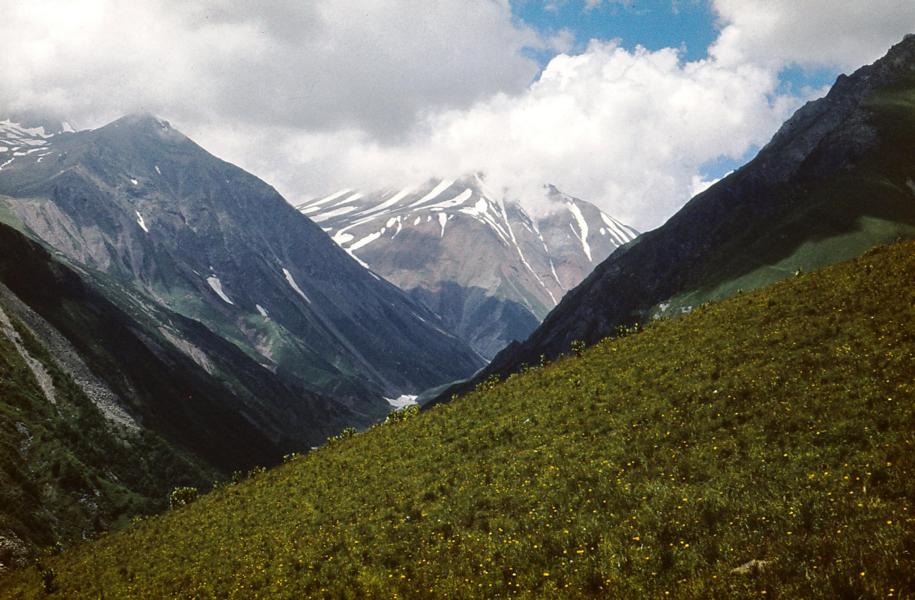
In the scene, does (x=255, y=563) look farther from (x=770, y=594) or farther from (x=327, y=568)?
(x=770, y=594)

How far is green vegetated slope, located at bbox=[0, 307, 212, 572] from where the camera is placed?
151ft

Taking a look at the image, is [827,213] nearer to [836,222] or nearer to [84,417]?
[836,222]

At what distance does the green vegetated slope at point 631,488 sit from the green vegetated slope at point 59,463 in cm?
1783

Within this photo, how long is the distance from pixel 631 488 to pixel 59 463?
207 feet

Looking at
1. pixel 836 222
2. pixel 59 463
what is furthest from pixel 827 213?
pixel 59 463

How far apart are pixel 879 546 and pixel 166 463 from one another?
10932 cm

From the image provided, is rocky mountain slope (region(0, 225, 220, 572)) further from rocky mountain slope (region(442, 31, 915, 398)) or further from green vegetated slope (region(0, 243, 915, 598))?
rocky mountain slope (region(442, 31, 915, 398))

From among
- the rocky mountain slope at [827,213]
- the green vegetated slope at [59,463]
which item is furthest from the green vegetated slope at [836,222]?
the green vegetated slope at [59,463]

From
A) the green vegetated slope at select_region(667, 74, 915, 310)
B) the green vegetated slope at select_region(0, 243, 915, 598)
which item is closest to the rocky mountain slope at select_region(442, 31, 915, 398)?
the green vegetated slope at select_region(667, 74, 915, 310)

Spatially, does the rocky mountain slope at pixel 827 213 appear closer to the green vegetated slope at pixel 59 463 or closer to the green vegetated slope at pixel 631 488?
the green vegetated slope at pixel 631 488

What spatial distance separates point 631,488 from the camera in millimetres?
18391

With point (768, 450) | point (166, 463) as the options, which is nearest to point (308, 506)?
point (768, 450)

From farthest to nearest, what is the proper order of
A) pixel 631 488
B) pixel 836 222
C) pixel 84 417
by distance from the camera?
pixel 836 222
pixel 84 417
pixel 631 488

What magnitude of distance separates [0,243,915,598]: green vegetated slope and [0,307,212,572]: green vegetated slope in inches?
702
